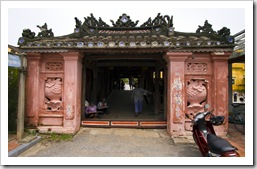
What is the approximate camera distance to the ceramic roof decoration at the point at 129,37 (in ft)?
17.8

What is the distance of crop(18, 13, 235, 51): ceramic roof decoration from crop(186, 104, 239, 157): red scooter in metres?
2.51

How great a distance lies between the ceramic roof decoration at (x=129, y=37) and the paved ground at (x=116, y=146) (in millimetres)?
2956

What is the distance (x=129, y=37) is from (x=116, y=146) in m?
3.69

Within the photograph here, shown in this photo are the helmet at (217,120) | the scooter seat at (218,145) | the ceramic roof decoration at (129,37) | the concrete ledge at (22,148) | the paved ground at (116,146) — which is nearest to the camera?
the scooter seat at (218,145)

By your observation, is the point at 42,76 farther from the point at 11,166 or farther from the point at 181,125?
the point at 181,125

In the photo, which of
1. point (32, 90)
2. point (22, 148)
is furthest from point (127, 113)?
point (22, 148)

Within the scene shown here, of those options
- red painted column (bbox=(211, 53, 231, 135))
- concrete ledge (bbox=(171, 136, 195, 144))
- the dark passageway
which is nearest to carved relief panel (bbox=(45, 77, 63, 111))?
the dark passageway

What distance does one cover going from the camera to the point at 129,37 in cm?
600

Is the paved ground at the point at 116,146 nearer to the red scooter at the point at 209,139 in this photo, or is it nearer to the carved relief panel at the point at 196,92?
the red scooter at the point at 209,139

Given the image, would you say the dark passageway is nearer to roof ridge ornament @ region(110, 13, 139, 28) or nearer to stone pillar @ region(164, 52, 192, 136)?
stone pillar @ region(164, 52, 192, 136)

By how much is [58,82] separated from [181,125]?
448 cm

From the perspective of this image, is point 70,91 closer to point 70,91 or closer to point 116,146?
point 70,91

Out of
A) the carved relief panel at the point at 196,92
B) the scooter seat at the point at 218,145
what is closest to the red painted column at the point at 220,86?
the carved relief panel at the point at 196,92

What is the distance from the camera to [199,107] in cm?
568
